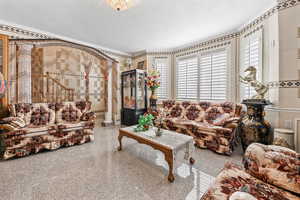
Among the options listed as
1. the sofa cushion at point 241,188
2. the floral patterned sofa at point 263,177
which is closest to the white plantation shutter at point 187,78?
the floral patterned sofa at point 263,177

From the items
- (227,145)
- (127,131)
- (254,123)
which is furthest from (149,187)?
(254,123)

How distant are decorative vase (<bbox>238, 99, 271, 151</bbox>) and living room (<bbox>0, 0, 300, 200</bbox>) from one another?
0.06ft

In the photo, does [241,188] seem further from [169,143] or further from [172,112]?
[172,112]

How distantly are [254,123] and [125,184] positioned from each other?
2.52 meters

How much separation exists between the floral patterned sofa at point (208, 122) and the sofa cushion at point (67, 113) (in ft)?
8.02

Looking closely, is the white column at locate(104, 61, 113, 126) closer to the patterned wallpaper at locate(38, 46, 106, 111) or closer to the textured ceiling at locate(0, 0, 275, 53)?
the patterned wallpaper at locate(38, 46, 106, 111)

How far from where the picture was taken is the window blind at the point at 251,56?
112 inches

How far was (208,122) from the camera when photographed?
11.0 ft

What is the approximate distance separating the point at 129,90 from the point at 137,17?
8.46 ft

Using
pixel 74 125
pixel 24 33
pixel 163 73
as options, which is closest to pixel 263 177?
pixel 74 125

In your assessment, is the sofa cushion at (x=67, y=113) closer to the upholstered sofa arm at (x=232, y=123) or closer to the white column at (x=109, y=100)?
the white column at (x=109, y=100)

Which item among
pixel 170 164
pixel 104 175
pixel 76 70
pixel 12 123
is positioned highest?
pixel 76 70

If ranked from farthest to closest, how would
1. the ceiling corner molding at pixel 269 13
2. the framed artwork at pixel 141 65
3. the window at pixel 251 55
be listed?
the framed artwork at pixel 141 65
the window at pixel 251 55
the ceiling corner molding at pixel 269 13

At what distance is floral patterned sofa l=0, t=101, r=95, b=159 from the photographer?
2.42 m
